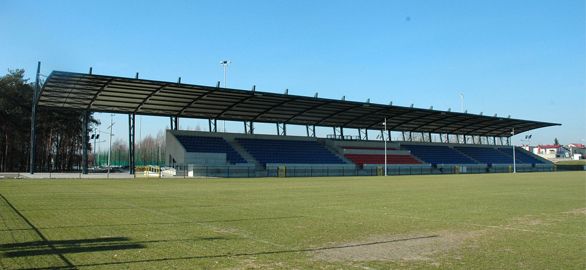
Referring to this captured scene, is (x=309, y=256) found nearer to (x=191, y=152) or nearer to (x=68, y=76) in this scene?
(x=68, y=76)

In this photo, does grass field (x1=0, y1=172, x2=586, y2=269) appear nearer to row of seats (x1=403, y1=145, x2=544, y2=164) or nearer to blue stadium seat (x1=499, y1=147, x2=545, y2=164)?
row of seats (x1=403, y1=145, x2=544, y2=164)

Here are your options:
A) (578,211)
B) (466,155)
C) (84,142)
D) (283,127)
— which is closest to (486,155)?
(466,155)

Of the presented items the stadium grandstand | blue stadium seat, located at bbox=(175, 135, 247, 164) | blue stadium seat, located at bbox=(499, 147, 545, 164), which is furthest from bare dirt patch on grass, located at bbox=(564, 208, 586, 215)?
blue stadium seat, located at bbox=(499, 147, 545, 164)

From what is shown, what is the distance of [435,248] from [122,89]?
41.0 m

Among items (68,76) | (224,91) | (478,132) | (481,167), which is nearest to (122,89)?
(68,76)

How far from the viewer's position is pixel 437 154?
77438mm

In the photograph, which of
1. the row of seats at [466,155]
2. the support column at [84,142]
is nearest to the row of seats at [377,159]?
the row of seats at [466,155]

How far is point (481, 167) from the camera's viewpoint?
73812mm

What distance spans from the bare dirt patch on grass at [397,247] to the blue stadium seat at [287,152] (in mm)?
47977

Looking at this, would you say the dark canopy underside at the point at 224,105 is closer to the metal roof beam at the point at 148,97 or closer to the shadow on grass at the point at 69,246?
the metal roof beam at the point at 148,97

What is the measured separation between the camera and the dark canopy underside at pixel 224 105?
141 ft

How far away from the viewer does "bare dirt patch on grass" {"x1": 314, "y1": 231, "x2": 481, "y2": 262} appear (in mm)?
8031

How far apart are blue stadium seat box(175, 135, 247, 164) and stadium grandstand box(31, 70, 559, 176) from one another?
125 millimetres

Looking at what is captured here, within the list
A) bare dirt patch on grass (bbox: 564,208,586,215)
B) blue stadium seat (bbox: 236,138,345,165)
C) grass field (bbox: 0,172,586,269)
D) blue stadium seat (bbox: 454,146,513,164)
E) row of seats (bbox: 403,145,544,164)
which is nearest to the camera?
grass field (bbox: 0,172,586,269)
